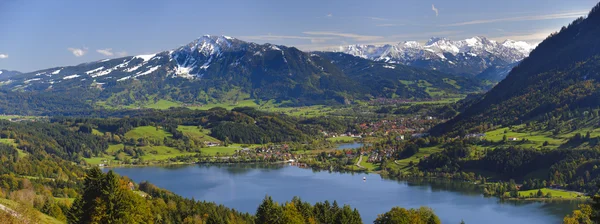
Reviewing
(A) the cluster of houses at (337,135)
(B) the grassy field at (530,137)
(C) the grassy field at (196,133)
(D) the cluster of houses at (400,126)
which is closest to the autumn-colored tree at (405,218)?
(B) the grassy field at (530,137)

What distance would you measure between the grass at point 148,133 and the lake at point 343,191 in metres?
38.5

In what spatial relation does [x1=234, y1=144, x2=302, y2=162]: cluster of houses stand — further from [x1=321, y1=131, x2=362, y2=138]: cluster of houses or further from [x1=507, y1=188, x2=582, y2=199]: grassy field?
[x1=507, y1=188, x2=582, y2=199]: grassy field

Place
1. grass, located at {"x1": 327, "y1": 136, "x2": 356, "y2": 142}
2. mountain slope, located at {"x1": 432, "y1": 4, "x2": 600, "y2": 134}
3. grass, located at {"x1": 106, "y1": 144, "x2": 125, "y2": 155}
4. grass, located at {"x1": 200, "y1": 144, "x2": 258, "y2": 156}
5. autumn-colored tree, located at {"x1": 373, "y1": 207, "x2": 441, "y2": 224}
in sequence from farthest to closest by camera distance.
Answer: grass, located at {"x1": 327, "y1": 136, "x2": 356, "y2": 142} < grass, located at {"x1": 200, "y1": 144, "x2": 258, "y2": 156} < grass, located at {"x1": 106, "y1": 144, "x2": 125, "y2": 155} < mountain slope, located at {"x1": 432, "y1": 4, "x2": 600, "y2": 134} < autumn-colored tree, located at {"x1": 373, "y1": 207, "x2": 441, "y2": 224}

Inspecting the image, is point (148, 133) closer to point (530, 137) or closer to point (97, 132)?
point (97, 132)

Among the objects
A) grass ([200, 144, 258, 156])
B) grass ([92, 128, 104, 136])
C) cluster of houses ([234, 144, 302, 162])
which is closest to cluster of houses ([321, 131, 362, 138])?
cluster of houses ([234, 144, 302, 162])

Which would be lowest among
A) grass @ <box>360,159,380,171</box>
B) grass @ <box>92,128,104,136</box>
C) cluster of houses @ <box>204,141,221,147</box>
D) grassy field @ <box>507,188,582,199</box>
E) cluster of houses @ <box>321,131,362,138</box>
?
grassy field @ <box>507,188,582,199</box>

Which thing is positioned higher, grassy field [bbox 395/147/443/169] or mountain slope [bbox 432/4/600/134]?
mountain slope [bbox 432/4/600/134]

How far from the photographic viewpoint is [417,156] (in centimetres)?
11644

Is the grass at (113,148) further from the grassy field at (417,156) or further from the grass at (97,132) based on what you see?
the grassy field at (417,156)

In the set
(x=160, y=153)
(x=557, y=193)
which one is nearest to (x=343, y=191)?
(x=557, y=193)

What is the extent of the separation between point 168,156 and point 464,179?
7977cm

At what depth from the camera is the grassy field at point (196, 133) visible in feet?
557

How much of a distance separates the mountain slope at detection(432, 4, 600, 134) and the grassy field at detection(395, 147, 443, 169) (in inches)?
680

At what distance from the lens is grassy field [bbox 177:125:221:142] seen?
170m
